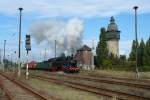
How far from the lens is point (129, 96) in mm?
22359

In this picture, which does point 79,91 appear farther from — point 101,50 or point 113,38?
point 113,38

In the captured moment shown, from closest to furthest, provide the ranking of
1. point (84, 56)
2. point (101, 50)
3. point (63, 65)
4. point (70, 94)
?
point (70, 94) < point (63, 65) < point (101, 50) < point (84, 56)

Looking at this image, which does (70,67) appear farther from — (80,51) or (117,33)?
(117,33)

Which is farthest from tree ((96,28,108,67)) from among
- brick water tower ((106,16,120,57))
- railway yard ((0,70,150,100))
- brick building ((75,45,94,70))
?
railway yard ((0,70,150,100))

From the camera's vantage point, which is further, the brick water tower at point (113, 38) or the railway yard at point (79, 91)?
the brick water tower at point (113, 38)

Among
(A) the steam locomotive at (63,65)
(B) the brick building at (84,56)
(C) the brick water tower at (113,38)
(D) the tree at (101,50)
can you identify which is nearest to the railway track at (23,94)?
(A) the steam locomotive at (63,65)

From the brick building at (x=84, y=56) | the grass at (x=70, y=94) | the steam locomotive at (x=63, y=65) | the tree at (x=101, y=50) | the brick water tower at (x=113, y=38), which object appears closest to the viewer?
the grass at (x=70, y=94)

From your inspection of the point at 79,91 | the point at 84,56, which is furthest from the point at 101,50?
the point at 79,91

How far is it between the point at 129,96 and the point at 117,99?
6.91 ft

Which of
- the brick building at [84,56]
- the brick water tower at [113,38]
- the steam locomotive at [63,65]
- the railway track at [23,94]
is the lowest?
the railway track at [23,94]

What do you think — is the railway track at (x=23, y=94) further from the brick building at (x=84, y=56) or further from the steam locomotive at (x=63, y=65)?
the brick building at (x=84, y=56)

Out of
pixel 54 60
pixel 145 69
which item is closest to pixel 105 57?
pixel 145 69

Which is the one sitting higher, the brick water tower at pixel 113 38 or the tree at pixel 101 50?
the brick water tower at pixel 113 38

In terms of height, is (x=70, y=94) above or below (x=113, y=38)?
below
